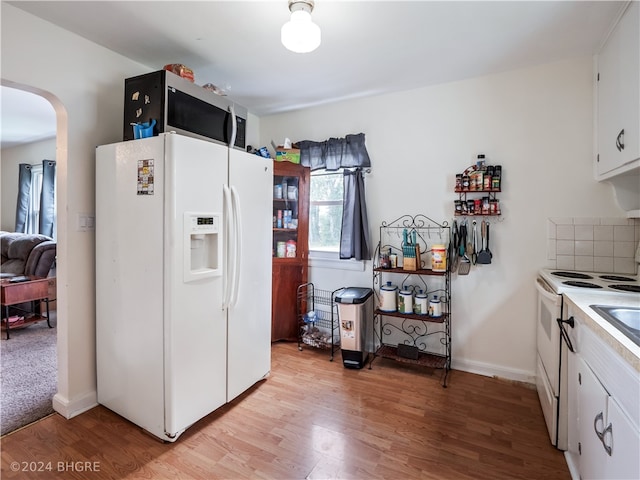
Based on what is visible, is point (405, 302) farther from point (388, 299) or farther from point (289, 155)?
point (289, 155)

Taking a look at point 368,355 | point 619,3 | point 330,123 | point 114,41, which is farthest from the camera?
point 330,123

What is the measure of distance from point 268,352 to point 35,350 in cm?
236

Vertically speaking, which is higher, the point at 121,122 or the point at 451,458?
the point at 121,122

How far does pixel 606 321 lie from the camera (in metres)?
1.24

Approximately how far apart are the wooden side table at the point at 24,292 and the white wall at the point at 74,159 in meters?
2.09

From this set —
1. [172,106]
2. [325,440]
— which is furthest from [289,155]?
[325,440]

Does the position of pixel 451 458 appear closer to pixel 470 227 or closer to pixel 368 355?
pixel 368 355

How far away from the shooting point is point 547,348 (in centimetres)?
199

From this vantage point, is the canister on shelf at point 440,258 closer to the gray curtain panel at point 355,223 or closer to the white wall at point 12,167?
the gray curtain panel at point 355,223

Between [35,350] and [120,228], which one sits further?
[35,350]

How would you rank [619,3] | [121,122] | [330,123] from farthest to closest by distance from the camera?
[330,123] < [121,122] < [619,3]

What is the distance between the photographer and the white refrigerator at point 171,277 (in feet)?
5.90

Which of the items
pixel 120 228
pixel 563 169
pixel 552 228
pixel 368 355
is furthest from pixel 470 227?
pixel 120 228

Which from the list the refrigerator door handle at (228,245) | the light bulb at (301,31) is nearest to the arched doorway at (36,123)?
the refrigerator door handle at (228,245)
